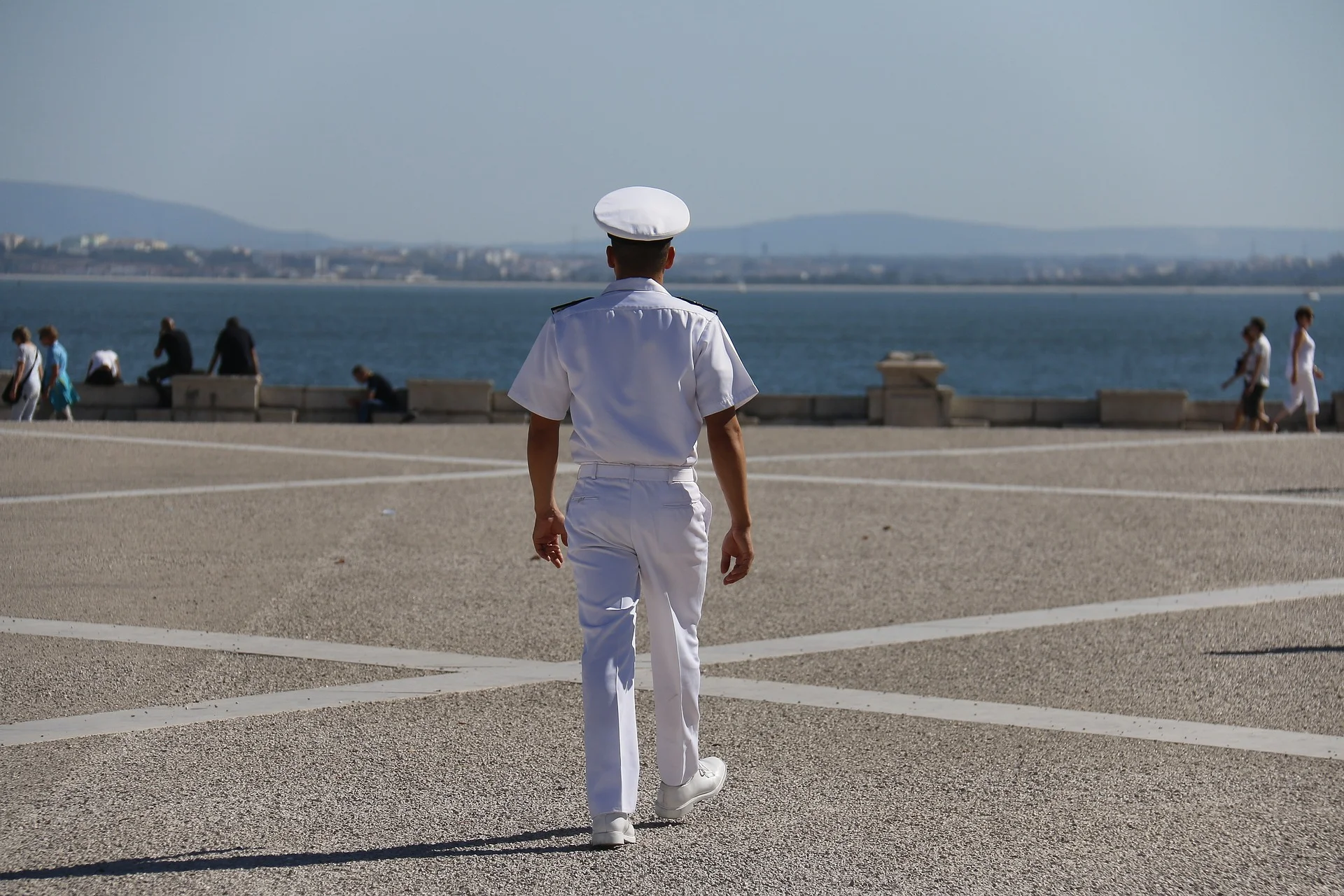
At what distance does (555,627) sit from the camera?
729 centimetres

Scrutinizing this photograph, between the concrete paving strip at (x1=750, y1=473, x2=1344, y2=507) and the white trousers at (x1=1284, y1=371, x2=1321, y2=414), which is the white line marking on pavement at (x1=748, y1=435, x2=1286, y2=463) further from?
the concrete paving strip at (x1=750, y1=473, x2=1344, y2=507)

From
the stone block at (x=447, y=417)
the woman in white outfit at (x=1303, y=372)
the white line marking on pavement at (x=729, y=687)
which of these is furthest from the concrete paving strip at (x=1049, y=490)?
the stone block at (x=447, y=417)

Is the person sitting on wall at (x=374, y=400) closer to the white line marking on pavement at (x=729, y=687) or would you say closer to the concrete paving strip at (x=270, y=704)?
the white line marking on pavement at (x=729, y=687)

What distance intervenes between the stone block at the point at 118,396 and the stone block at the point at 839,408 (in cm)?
906

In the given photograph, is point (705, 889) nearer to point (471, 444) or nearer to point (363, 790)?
point (363, 790)

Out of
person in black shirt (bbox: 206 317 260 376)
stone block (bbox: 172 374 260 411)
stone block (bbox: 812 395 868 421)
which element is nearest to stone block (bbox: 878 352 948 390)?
stone block (bbox: 812 395 868 421)

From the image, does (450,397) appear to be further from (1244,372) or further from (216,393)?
(1244,372)

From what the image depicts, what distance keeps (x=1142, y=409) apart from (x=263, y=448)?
36.7 feet

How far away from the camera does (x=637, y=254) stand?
4289 millimetres

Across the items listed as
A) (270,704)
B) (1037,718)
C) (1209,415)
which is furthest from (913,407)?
(270,704)

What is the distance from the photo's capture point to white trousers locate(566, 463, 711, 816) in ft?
13.8

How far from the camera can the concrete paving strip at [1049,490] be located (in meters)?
11.9

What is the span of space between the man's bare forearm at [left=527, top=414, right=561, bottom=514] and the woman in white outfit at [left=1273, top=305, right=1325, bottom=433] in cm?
1493

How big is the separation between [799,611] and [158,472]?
727 cm
